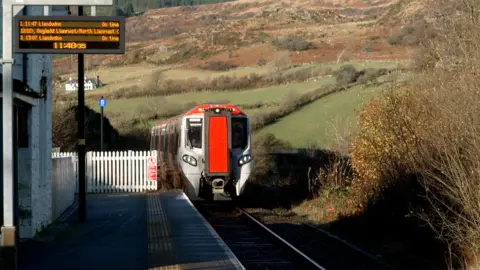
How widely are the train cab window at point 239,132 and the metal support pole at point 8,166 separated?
1472 centimetres

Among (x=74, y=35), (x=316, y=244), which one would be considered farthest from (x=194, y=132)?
(x=74, y=35)

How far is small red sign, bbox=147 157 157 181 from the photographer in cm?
3203

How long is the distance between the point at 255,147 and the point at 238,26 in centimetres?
5867

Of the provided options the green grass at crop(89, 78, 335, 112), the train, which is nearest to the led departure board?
the train

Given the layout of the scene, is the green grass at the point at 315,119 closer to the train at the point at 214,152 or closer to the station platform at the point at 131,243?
the train at the point at 214,152

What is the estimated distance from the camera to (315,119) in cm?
4325

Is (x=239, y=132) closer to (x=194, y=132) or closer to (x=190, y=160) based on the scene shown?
(x=194, y=132)

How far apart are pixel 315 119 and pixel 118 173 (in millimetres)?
14018

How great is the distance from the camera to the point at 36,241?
16.4 m

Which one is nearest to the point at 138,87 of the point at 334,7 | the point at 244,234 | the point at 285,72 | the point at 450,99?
the point at 285,72

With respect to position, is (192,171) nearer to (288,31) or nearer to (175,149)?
(175,149)

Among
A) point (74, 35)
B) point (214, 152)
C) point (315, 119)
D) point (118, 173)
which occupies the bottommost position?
point (118, 173)

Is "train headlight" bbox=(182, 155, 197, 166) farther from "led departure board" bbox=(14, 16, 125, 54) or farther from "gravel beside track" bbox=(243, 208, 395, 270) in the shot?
"led departure board" bbox=(14, 16, 125, 54)

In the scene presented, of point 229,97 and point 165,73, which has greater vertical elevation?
point 165,73
